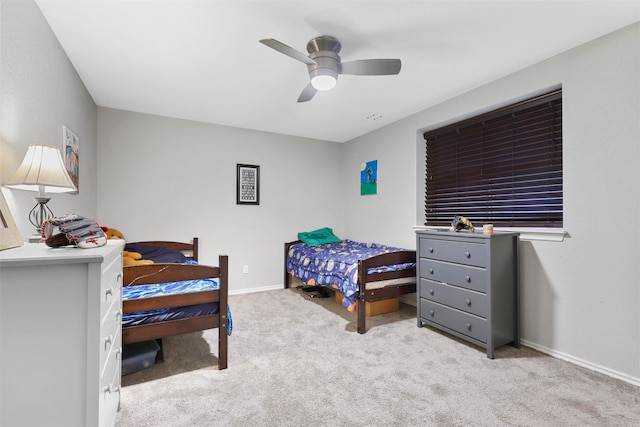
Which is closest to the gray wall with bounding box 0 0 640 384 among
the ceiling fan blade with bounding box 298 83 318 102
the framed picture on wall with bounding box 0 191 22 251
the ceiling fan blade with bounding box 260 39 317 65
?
the framed picture on wall with bounding box 0 191 22 251

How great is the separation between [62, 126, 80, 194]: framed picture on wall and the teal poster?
3356 millimetres

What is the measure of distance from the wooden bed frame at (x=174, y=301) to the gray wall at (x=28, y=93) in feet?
2.21

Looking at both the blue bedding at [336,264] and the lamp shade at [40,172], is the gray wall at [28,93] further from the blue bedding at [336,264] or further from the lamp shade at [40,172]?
the blue bedding at [336,264]

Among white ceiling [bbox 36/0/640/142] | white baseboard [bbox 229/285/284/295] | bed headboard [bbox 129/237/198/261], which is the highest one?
white ceiling [bbox 36/0/640/142]

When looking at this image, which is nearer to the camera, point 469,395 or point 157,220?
point 469,395

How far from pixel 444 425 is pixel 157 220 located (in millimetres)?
3597

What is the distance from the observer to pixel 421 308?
2.89 m

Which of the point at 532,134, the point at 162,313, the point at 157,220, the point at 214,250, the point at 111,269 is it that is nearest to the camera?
the point at 111,269

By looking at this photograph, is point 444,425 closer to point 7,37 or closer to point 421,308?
point 421,308

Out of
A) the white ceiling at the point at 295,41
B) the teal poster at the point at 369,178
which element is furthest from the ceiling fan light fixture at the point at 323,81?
the teal poster at the point at 369,178

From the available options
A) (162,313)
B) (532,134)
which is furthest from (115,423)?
(532,134)

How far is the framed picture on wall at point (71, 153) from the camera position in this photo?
2291mm

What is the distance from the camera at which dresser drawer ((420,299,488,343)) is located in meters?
2.36

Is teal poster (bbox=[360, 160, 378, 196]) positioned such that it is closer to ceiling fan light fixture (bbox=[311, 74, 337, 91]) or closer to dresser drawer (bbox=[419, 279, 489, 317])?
dresser drawer (bbox=[419, 279, 489, 317])
